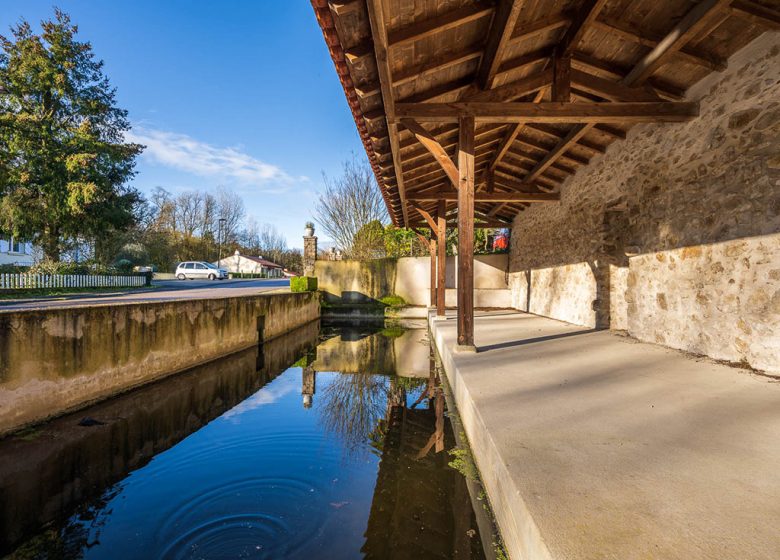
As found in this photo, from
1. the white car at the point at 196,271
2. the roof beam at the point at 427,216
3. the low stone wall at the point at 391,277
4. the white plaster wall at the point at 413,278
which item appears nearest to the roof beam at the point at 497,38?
the roof beam at the point at 427,216

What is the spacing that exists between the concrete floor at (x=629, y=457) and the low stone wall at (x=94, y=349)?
155 inches

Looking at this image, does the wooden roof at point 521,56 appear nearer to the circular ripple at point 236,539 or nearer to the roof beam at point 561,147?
the roof beam at point 561,147

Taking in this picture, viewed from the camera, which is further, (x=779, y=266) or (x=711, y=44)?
(x=711, y=44)

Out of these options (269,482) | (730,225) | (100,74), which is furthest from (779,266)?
(100,74)

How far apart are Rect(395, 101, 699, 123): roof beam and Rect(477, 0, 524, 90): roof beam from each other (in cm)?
32

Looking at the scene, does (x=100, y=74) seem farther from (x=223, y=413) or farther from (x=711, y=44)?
(x=711, y=44)

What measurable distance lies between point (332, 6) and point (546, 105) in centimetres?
251

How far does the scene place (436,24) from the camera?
3061mm

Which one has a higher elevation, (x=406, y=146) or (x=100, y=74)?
(x=100, y=74)

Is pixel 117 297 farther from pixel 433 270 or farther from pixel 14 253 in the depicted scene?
pixel 14 253

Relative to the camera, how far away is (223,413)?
14.0 ft

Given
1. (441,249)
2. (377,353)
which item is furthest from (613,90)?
(377,353)

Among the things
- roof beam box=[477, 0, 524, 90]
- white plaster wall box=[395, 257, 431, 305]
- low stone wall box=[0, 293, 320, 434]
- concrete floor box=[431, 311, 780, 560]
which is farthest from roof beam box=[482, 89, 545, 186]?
white plaster wall box=[395, 257, 431, 305]

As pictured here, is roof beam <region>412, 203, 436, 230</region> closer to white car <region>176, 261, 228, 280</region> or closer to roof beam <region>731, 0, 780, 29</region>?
roof beam <region>731, 0, 780, 29</region>
